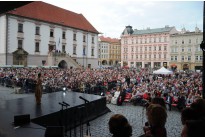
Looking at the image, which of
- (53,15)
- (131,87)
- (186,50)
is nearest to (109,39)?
(186,50)

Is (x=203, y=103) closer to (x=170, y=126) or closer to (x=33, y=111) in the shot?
(x=170, y=126)

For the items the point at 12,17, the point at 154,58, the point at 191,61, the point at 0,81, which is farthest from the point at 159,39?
the point at 0,81

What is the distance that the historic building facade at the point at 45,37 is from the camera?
125 feet

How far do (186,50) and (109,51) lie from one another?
39.3m

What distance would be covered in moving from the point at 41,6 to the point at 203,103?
4882 cm

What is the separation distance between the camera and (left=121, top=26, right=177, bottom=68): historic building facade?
78.6 metres

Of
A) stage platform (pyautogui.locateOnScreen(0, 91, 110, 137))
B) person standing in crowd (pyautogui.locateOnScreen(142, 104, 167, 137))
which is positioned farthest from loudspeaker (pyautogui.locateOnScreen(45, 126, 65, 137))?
person standing in crowd (pyautogui.locateOnScreen(142, 104, 167, 137))

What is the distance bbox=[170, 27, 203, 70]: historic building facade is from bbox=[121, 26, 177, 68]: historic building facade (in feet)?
12.3

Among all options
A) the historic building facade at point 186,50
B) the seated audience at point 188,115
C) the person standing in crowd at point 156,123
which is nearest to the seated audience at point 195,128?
the person standing in crowd at point 156,123

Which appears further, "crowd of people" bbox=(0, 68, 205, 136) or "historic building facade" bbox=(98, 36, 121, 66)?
"historic building facade" bbox=(98, 36, 121, 66)

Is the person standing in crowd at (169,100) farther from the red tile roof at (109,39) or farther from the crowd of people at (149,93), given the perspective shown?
the red tile roof at (109,39)

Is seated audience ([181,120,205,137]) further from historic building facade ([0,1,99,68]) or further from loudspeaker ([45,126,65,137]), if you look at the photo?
historic building facade ([0,1,99,68])

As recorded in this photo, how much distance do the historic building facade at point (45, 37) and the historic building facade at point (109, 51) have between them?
42.1 meters

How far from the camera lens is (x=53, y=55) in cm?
4381
